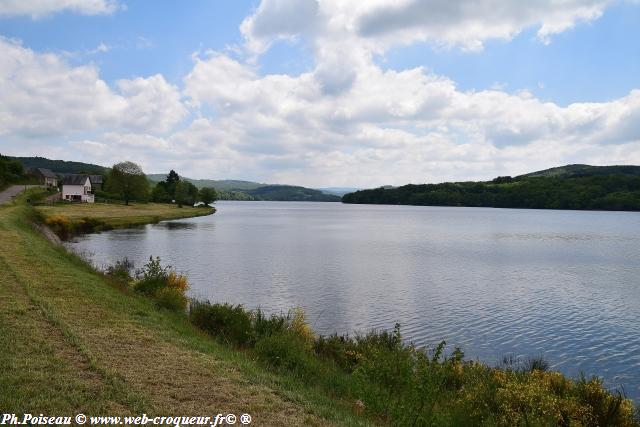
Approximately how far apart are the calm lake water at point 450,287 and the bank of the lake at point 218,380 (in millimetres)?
8520

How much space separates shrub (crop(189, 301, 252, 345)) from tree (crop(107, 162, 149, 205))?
123 m

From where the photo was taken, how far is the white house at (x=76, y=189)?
422 feet

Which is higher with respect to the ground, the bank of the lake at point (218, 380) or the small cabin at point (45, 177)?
the small cabin at point (45, 177)

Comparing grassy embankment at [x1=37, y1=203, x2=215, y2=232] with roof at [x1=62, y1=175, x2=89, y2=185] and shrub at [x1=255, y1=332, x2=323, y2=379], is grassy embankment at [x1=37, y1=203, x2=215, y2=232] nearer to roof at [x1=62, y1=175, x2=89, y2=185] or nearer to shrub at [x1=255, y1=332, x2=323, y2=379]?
roof at [x1=62, y1=175, x2=89, y2=185]

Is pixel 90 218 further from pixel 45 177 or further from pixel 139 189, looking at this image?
pixel 45 177

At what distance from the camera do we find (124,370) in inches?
436

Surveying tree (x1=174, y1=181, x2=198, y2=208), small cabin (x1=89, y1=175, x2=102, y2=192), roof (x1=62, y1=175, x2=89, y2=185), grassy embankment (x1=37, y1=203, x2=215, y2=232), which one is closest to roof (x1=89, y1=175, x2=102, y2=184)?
small cabin (x1=89, y1=175, x2=102, y2=192)

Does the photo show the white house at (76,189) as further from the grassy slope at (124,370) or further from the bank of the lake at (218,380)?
the grassy slope at (124,370)

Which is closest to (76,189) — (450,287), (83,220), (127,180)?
(127,180)

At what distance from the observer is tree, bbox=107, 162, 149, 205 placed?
442 feet

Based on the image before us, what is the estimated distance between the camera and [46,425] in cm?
809

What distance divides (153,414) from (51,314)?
801 centimetres

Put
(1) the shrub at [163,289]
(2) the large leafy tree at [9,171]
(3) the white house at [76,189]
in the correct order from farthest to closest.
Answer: (3) the white house at [76,189]
(2) the large leafy tree at [9,171]
(1) the shrub at [163,289]

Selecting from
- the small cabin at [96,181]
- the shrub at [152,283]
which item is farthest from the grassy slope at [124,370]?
the small cabin at [96,181]
